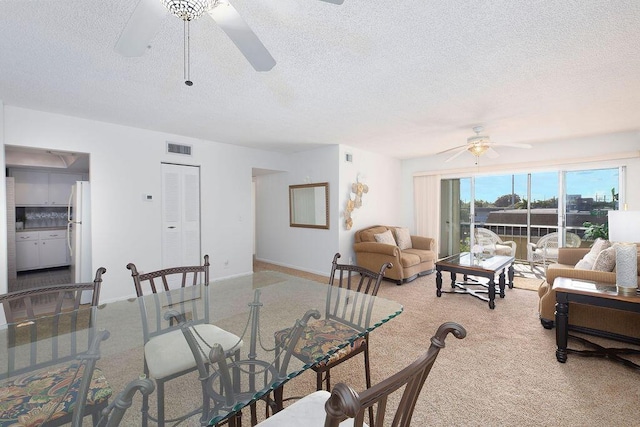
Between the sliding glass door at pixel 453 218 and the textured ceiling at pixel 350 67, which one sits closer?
the textured ceiling at pixel 350 67

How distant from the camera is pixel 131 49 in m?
1.47

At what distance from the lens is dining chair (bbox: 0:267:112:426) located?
1069 mm

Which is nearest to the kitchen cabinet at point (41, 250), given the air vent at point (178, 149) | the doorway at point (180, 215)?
the doorway at point (180, 215)

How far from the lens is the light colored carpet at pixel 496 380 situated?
67.3 inches

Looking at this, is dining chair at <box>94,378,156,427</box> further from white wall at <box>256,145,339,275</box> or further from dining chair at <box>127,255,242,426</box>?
white wall at <box>256,145,339,275</box>

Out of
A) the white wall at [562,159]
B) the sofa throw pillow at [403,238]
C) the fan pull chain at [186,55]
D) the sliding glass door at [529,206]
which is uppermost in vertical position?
the fan pull chain at [186,55]

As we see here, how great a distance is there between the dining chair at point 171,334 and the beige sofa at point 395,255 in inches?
116

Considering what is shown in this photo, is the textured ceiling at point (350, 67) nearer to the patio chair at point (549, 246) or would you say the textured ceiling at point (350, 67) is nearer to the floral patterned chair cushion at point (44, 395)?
the floral patterned chair cushion at point (44, 395)

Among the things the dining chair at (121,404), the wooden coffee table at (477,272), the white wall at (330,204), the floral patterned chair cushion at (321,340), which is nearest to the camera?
the dining chair at (121,404)

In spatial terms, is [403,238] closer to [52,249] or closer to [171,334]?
[171,334]

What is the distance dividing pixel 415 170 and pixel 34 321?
249 inches

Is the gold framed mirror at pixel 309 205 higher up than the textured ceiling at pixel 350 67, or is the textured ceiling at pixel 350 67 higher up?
the textured ceiling at pixel 350 67

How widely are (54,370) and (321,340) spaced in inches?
50.3

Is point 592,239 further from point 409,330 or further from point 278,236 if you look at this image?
point 278,236
